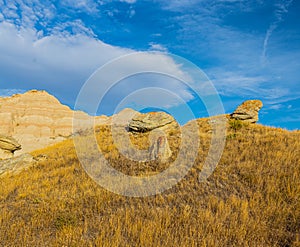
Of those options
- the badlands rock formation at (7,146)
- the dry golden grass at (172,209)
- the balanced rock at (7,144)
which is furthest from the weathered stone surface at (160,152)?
the balanced rock at (7,144)

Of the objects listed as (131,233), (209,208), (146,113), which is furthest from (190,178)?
(146,113)

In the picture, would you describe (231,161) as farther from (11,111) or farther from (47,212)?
(11,111)

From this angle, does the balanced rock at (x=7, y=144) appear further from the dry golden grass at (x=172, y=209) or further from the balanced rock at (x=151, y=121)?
the dry golden grass at (x=172, y=209)

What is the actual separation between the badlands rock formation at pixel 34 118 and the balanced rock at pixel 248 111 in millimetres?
56073

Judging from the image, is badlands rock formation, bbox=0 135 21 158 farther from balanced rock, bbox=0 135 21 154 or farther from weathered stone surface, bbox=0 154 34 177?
weathered stone surface, bbox=0 154 34 177

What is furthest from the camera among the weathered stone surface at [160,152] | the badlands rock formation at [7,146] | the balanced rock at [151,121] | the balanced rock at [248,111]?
the balanced rock at [248,111]

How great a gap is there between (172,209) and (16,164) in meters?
12.2

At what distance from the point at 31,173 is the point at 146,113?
39.7 feet

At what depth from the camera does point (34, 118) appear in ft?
253

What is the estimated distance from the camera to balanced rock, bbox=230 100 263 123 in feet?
78.3

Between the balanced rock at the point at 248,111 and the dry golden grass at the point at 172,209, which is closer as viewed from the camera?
the dry golden grass at the point at 172,209

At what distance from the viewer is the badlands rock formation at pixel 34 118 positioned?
69.8 meters

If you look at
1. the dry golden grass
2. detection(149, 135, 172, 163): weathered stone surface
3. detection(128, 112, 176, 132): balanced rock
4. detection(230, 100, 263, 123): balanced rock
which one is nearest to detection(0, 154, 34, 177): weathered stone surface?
the dry golden grass

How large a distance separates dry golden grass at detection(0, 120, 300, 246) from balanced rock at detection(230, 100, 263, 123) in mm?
12086
